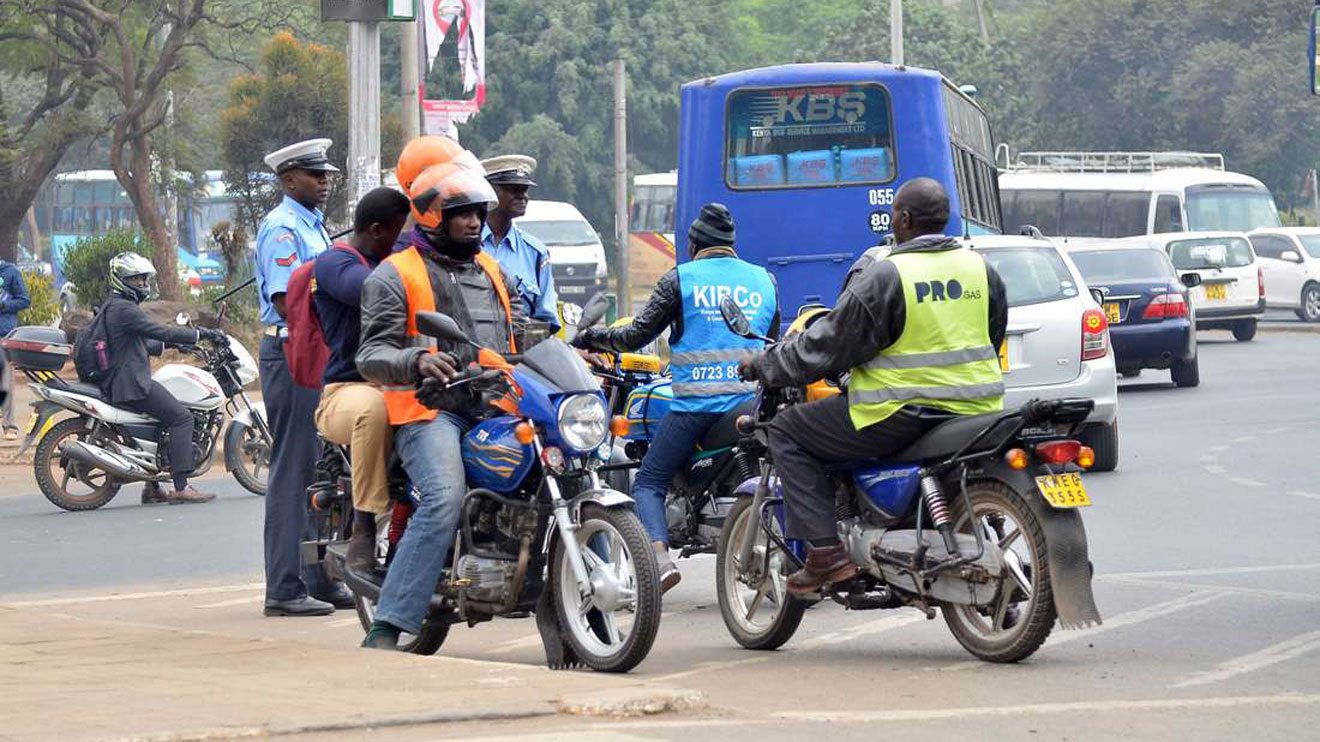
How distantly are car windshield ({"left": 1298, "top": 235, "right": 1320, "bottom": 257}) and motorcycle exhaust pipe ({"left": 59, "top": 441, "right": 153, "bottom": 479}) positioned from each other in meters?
27.4

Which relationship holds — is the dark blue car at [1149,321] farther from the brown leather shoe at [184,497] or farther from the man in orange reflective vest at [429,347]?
the man in orange reflective vest at [429,347]

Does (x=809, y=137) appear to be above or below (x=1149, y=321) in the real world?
above

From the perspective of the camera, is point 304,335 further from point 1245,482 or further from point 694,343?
point 1245,482

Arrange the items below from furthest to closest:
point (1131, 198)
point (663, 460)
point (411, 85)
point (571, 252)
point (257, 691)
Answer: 1. point (571, 252)
2. point (1131, 198)
3. point (411, 85)
4. point (663, 460)
5. point (257, 691)

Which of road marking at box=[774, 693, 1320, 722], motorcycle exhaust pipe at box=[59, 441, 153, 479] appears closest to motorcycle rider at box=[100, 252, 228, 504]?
motorcycle exhaust pipe at box=[59, 441, 153, 479]

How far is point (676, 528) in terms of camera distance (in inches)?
366

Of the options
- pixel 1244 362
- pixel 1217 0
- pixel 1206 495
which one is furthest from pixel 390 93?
pixel 1206 495

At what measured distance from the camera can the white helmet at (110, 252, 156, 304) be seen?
14.5 metres

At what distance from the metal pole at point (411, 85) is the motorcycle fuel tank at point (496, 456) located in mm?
11684

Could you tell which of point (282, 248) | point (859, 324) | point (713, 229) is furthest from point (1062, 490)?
point (282, 248)

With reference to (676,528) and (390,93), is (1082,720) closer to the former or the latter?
(676,528)

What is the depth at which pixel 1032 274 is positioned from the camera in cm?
1562

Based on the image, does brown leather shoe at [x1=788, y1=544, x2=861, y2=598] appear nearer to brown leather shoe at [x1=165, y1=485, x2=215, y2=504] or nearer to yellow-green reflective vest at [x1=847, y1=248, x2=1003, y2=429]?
yellow-green reflective vest at [x1=847, y1=248, x2=1003, y2=429]

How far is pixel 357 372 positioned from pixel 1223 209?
3375 cm
